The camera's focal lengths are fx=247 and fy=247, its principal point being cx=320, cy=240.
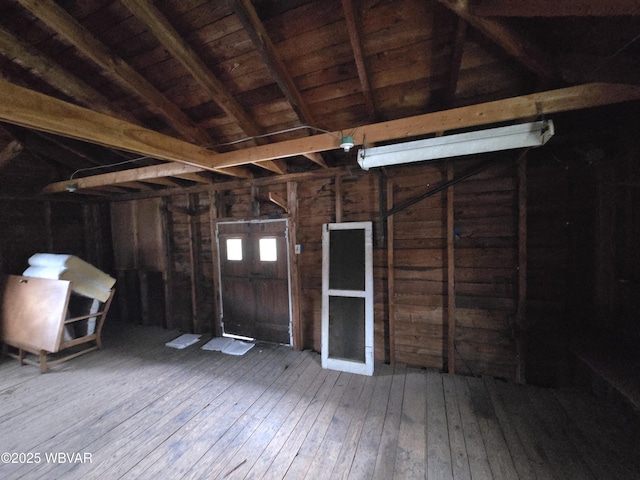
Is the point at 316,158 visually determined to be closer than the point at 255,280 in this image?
Yes

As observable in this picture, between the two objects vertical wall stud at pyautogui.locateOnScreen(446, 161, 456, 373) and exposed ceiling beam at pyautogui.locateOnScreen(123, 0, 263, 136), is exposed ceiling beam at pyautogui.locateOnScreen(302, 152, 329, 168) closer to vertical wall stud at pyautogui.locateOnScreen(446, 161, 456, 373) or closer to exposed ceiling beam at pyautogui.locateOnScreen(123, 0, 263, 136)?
exposed ceiling beam at pyautogui.locateOnScreen(123, 0, 263, 136)

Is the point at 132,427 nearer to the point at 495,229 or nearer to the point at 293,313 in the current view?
the point at 293,313

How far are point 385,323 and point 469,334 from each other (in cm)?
96

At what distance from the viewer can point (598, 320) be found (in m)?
2.42

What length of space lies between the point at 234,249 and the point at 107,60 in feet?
8.62

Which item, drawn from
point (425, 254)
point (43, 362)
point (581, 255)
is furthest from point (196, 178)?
point (581, 255)

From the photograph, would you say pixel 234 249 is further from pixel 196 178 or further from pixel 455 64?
pixel 455 64

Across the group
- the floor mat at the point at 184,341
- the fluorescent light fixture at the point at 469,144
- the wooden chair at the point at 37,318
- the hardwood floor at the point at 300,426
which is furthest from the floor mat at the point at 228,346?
the fluorescent light fixture at the point at 469,144

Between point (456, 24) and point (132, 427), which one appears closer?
point (456, 24)

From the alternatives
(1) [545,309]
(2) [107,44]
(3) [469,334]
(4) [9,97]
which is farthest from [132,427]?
(1) [545,309]

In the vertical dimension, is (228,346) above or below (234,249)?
below

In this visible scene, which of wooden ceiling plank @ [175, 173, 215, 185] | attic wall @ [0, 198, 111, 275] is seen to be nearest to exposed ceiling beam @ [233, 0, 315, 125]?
wooden ceiling plank @ [175, 173, 215, 185]

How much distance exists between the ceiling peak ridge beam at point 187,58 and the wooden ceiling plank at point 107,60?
504 millimetres

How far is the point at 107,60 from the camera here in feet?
6.47
